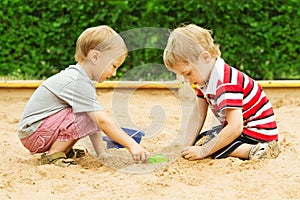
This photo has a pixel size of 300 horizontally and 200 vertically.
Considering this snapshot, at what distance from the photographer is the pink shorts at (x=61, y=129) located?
3.29 meters

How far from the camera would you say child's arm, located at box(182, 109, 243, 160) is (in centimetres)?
320

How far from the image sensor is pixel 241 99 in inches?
126

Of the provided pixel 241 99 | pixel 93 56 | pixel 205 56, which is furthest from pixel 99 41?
pixel 241 99

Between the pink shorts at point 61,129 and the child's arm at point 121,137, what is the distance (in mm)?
110

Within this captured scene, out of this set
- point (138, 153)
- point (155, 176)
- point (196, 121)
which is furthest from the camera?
point (196, 121)

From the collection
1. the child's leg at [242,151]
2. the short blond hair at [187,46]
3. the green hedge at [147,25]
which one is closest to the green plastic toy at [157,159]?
the child's leg at [242,151]

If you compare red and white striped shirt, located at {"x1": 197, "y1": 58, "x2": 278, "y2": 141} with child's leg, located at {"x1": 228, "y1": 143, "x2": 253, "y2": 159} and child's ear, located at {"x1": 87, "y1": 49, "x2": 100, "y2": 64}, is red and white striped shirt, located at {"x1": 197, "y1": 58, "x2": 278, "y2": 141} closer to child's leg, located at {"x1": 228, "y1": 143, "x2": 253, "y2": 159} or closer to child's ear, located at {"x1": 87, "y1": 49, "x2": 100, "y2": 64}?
child's leg, located at {"x1": 228, "y1": 143, "x2": 253, "y2": 159}

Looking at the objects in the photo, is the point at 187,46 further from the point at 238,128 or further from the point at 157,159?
the point at 157,159

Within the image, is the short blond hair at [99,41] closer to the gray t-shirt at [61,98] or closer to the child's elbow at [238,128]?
the gray t-shirt at [61,98]

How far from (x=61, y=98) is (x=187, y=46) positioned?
789mm

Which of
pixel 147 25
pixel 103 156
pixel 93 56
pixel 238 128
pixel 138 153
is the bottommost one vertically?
pixel 103 156

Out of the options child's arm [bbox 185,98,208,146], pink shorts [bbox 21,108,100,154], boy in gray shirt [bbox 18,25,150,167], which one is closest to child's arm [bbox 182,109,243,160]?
child's arm [bbox 185,98,208,146]

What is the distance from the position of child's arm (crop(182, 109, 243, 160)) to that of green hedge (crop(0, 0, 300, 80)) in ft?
10.3

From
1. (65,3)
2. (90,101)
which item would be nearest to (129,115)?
(90,101)
